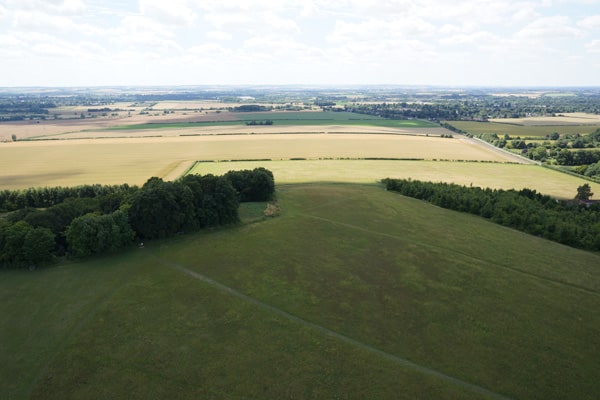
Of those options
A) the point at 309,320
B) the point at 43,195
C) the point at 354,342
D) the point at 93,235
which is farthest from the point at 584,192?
the point at 43,195

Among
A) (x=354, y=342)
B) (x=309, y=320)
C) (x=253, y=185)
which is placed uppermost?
(x=253, y=185)

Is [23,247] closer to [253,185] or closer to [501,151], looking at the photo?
[253,185]

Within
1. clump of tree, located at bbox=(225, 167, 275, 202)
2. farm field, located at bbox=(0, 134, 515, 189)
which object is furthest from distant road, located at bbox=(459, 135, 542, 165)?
clump of tree, located at bbox=(225, 167, 275, 202)

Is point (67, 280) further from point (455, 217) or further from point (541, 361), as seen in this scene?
point (455, 217)

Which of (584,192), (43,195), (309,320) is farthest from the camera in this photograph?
(584,192)

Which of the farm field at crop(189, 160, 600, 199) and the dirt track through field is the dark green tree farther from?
the dirt track through field

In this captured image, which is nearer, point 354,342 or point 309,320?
point 354,342
